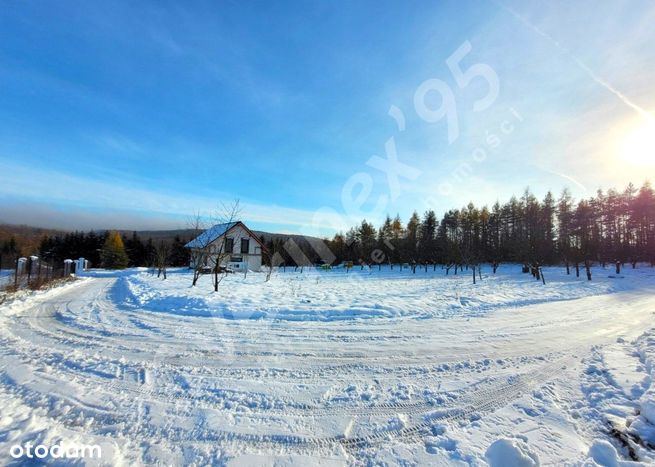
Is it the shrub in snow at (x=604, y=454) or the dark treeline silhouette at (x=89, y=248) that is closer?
the shrub in snow at (x=604, y=454)

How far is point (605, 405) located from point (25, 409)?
25.4ft

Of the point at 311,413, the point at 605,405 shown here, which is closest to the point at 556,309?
the point at 605,405

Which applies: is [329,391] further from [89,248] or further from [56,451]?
[89,248]

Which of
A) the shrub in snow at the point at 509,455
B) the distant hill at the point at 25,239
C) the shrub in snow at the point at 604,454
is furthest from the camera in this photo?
the distant hill at the point at 25,239

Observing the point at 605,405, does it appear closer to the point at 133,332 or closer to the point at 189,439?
the point at 189,439

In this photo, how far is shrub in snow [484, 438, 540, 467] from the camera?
2.54 m

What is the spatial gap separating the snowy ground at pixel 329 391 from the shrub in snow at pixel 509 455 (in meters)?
0.01

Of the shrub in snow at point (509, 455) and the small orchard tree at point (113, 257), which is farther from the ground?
the shrub in snow at point (509, 455)

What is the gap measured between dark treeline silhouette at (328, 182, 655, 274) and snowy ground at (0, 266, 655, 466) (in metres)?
25.2

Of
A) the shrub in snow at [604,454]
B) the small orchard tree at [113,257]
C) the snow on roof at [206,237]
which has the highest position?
the snow on roof at [206,237]

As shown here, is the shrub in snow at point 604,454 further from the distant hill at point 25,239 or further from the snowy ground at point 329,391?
the distant hill at point 25,239

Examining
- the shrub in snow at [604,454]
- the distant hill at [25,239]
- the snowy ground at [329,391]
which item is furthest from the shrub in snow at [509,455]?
the distant hill at [25,239]

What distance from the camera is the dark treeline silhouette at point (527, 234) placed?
35719 mm

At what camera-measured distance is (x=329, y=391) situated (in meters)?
4.09
